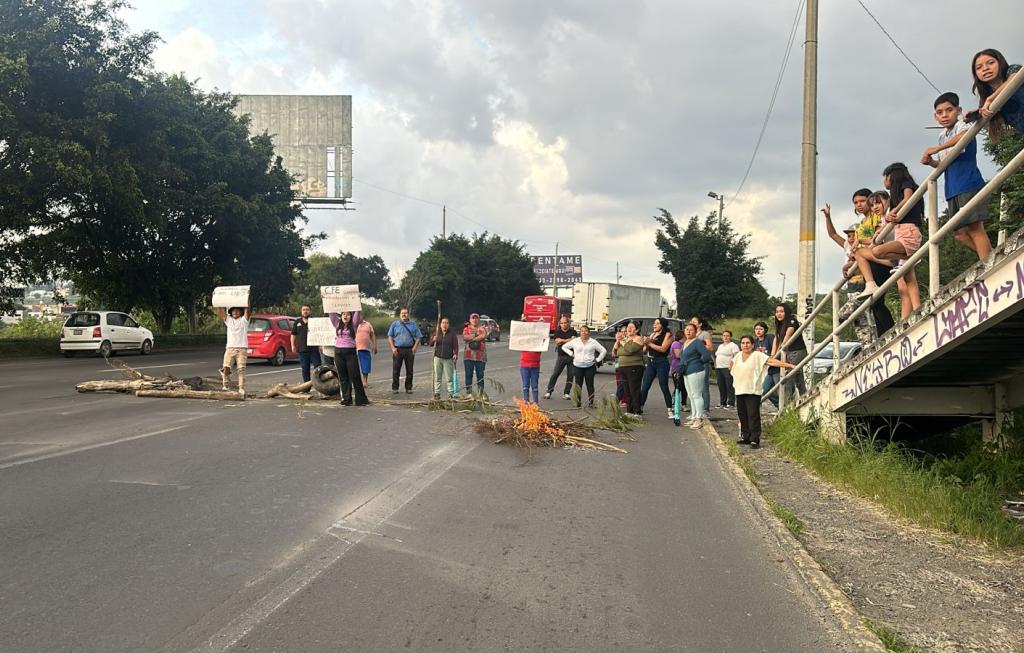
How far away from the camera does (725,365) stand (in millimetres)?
13875

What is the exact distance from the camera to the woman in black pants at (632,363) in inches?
529

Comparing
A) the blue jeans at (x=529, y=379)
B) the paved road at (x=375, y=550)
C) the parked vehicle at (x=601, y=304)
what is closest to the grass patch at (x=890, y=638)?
the paved road at (x=375, y=550)

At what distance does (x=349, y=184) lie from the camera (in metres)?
44.2

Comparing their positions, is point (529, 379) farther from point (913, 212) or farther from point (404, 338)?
point (913, 212)

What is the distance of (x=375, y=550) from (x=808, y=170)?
35.7 ft

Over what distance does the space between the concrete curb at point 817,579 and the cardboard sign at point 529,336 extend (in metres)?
6.68

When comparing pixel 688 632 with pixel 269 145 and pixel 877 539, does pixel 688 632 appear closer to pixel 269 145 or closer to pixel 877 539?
pixel 877 539

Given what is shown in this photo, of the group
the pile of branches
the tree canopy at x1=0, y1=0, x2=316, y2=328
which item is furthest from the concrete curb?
the tree canopy at x1=0, y1=0, x2=316, y2=328

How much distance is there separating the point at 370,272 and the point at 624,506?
8814 cm

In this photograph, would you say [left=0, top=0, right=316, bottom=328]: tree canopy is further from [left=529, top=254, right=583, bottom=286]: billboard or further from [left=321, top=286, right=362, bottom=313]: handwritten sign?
[left=529, top=254, right=583, bottom=286]: billboard

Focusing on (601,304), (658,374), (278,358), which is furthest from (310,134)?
(658,374)

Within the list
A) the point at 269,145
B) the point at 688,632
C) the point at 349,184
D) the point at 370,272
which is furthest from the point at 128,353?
the point at 370,272

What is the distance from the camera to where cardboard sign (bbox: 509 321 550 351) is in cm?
1426

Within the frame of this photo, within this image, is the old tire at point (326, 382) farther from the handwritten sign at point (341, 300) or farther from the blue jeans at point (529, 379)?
the blue jeans at point (529, 379)
